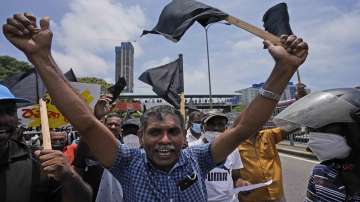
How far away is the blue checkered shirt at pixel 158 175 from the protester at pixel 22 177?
24cm

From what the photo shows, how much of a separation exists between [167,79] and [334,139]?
4.87 metres

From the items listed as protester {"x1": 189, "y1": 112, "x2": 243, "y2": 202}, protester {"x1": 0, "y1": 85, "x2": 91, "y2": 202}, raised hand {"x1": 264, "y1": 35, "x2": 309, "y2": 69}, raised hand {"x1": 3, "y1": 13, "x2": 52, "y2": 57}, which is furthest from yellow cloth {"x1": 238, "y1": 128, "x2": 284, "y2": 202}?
raised hand {"x1": 3, "y1": 13, "x2": 52, "y2": 57}

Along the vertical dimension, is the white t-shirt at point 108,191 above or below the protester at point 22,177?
below

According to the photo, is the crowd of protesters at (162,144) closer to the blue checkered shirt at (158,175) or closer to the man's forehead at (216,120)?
the blue checkered shirt at (158,175)

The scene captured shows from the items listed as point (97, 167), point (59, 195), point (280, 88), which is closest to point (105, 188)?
point (97, 167)

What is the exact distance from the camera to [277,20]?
2.77 metres

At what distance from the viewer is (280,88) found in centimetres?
199

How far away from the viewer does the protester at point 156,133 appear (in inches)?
70.6

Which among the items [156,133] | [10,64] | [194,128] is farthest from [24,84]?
[10,64]

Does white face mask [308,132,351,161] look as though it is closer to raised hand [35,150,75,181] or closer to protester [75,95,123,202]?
raised hand [35,150,75,181]

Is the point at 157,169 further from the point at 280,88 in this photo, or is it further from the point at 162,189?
the point at 280,88

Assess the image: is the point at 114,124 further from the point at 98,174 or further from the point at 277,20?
the point at 277,20

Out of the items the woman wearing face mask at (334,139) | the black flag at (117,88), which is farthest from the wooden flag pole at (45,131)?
the black flag at (117,88)

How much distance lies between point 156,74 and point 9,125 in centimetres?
477
